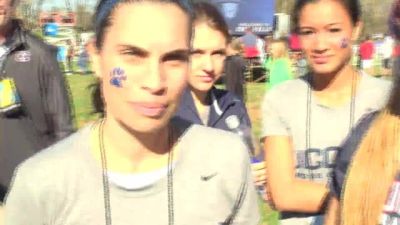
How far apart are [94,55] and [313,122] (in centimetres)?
115

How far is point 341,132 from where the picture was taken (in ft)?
9.23

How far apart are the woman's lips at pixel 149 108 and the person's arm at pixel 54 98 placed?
7.39 ft

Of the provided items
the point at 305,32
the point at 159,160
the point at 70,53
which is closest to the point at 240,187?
the point at 159,160

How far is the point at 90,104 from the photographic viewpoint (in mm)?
2676

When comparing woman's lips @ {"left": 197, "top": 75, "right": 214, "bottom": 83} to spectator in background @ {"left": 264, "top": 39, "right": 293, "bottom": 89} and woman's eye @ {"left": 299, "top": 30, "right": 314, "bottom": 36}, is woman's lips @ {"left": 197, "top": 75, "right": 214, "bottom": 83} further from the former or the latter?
spectator in background @ {"left": 264, "top": 39, "right": 293, "bottom": 89}

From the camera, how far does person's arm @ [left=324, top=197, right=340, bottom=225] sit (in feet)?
7.08

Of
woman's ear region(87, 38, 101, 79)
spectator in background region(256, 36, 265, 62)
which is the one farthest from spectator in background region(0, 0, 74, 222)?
spectator in background region(256, 36, 265, 62)

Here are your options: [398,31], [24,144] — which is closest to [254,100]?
[24,144]

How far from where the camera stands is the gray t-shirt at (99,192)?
5.96 ft

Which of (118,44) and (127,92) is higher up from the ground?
(118,44)

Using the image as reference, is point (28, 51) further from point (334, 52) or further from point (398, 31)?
point (398, 31)

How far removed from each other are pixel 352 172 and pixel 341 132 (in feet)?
2.50

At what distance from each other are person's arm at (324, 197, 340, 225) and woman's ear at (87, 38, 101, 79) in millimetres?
760

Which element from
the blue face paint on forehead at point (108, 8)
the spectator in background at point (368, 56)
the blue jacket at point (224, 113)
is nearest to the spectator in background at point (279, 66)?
the blue jacket at point (224, 113)
